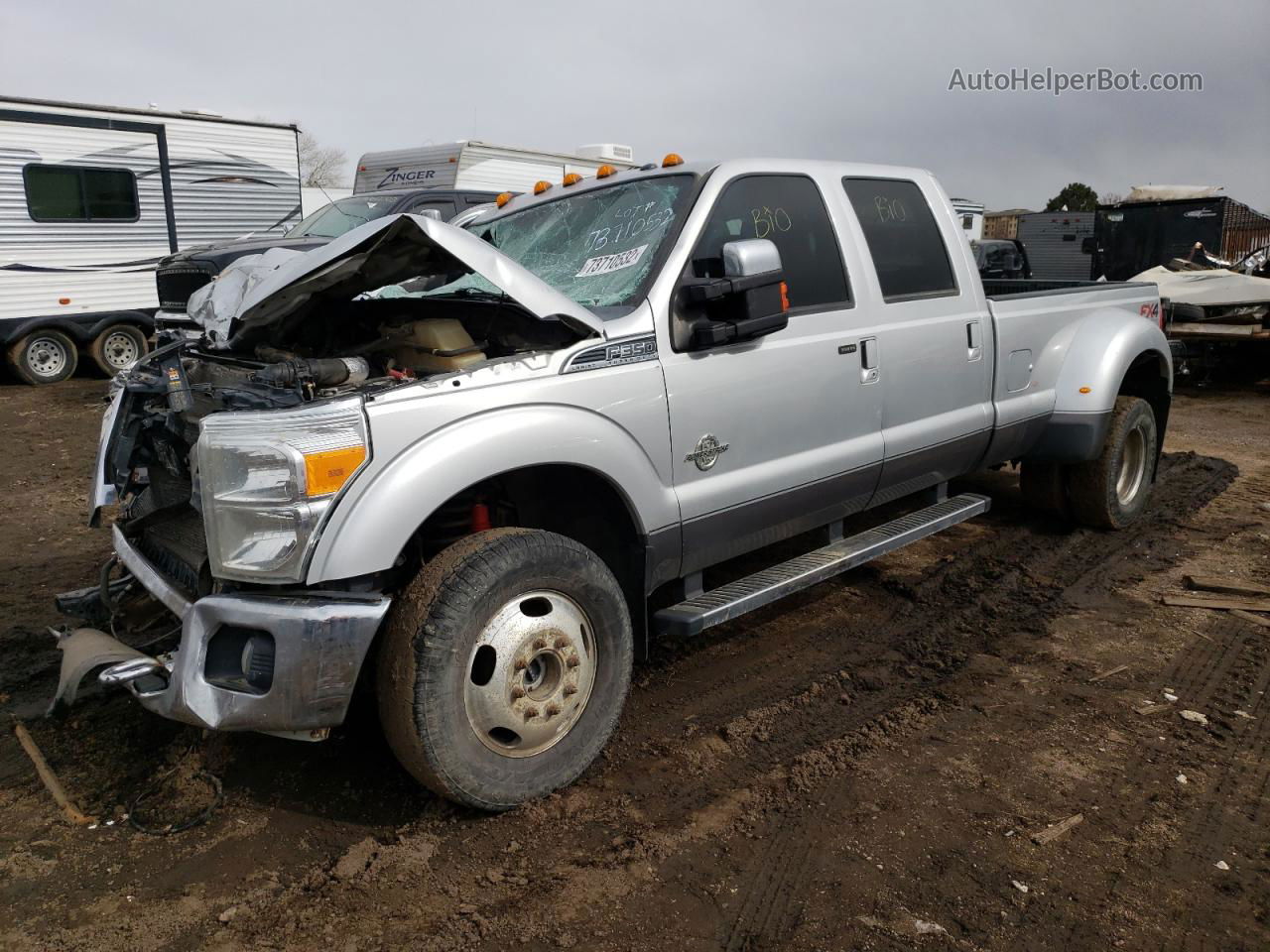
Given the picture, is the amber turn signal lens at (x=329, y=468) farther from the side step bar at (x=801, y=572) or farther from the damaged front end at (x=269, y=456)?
the side step bar at (x=801, y=572)

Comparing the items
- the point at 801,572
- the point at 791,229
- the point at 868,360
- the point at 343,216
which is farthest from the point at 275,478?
the point at 343,216

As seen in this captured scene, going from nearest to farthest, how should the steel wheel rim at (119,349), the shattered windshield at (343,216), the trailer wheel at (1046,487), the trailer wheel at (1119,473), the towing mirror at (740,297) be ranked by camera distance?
the towing mirror at (740,297), the trailer wheel at (1119,473), the trailer wheel at (1046,487), the shattered windshield at (343,216), the steel wheel rim at (119,349)

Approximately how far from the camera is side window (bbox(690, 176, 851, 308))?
3736 mm

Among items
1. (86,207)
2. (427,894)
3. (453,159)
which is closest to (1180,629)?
(427,894)

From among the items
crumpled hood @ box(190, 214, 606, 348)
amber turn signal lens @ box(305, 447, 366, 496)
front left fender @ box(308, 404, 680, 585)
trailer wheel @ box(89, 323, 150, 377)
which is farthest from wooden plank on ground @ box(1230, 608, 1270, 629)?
trailer wheel @ box(89, 323, 150, 377)

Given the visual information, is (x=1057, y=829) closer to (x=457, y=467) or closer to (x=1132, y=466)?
(x=457, y=467)

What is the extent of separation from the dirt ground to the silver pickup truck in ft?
1.09

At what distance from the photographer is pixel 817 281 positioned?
399 cm

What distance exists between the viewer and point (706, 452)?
352 cm

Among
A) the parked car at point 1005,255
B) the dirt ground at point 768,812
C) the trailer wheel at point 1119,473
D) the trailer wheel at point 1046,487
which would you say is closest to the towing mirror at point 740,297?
the dirt ground at point 768,812

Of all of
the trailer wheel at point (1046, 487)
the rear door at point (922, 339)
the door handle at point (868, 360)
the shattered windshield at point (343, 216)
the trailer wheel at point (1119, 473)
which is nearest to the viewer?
the door handle at point (868, 360)

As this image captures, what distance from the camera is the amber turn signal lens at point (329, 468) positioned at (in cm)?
259

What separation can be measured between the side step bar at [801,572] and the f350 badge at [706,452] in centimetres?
51

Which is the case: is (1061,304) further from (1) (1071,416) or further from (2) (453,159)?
(2) (453,159)
